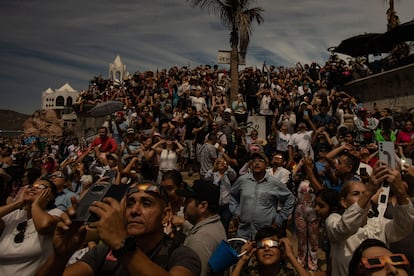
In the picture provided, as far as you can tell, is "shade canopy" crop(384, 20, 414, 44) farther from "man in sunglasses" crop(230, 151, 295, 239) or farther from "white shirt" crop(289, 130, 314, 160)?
"man in sunglasses" crop(230, 151, 295, 239)

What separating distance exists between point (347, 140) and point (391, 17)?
15043mm

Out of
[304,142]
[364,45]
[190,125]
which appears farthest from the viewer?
[364,45]

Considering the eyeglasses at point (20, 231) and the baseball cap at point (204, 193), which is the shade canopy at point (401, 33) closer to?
the baseball cap at point (204, 193)

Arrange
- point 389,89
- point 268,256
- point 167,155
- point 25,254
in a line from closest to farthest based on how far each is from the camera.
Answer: point 25,254
point 268,256
point 167,155
point 389,89

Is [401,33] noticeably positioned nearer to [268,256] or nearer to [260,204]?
[260,204]

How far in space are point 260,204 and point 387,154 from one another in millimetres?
2344

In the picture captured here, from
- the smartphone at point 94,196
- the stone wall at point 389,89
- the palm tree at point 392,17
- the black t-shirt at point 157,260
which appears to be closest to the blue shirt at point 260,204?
the black t-shirt at point 157,260

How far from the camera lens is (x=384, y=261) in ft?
5.79

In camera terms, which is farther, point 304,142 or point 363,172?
point 304,142

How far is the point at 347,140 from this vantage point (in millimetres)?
6992

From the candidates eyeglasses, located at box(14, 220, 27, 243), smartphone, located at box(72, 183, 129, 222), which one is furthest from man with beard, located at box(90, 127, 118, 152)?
→ smartphone, located at box(72, 183, 129, 222)

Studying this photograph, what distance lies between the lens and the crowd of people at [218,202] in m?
1.78

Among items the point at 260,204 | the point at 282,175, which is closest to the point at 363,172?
the point at 282,175

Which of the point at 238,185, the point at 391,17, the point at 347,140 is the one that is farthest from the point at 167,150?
the point at 391,17
